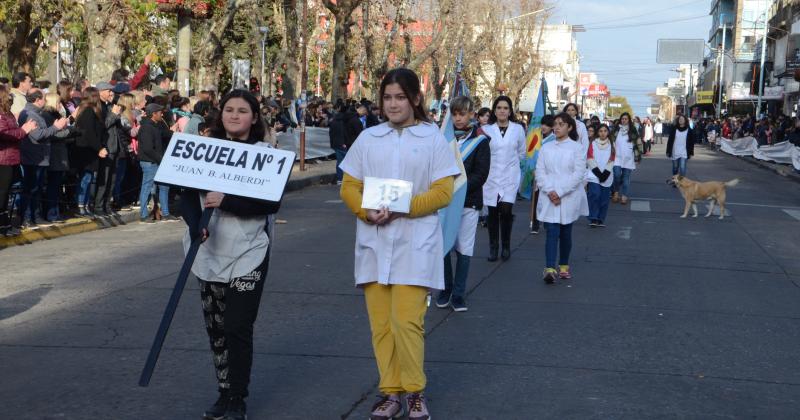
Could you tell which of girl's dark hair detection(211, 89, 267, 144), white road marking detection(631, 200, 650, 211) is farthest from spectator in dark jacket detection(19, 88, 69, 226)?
white road marking detection(631, 200, 650, 211)

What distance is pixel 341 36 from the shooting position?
36.8 metres

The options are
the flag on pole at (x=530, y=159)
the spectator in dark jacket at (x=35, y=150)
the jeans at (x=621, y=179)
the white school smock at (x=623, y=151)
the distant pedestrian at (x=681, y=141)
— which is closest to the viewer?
the spectator in dark jacket at (x=35, y=150)

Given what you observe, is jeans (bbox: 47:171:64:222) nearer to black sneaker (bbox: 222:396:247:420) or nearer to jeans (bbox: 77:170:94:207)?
jeans (bbox: 77:170:94:207)

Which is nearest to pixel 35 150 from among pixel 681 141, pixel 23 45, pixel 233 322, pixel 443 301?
pixel 443 301

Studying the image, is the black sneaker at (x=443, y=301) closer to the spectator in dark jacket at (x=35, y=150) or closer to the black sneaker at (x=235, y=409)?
the black sneaker at (x=235, y=409)

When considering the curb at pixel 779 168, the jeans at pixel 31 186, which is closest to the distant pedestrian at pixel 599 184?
the jeans at pixel 31 186

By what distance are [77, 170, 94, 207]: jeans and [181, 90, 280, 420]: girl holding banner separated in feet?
33.7

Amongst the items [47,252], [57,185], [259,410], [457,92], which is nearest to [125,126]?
[57,185]

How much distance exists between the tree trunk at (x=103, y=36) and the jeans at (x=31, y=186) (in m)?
6.31

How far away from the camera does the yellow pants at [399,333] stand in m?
5.43

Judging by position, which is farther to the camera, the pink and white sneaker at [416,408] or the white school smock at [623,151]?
the white school smock at [623,151]

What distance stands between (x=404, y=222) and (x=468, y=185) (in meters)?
3.59

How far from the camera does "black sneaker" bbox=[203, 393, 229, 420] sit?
17.9 ft

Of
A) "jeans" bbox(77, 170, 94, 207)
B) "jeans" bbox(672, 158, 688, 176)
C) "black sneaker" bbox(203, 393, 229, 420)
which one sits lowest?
"black sneaker" bbox(203, 393, 229, 420)
